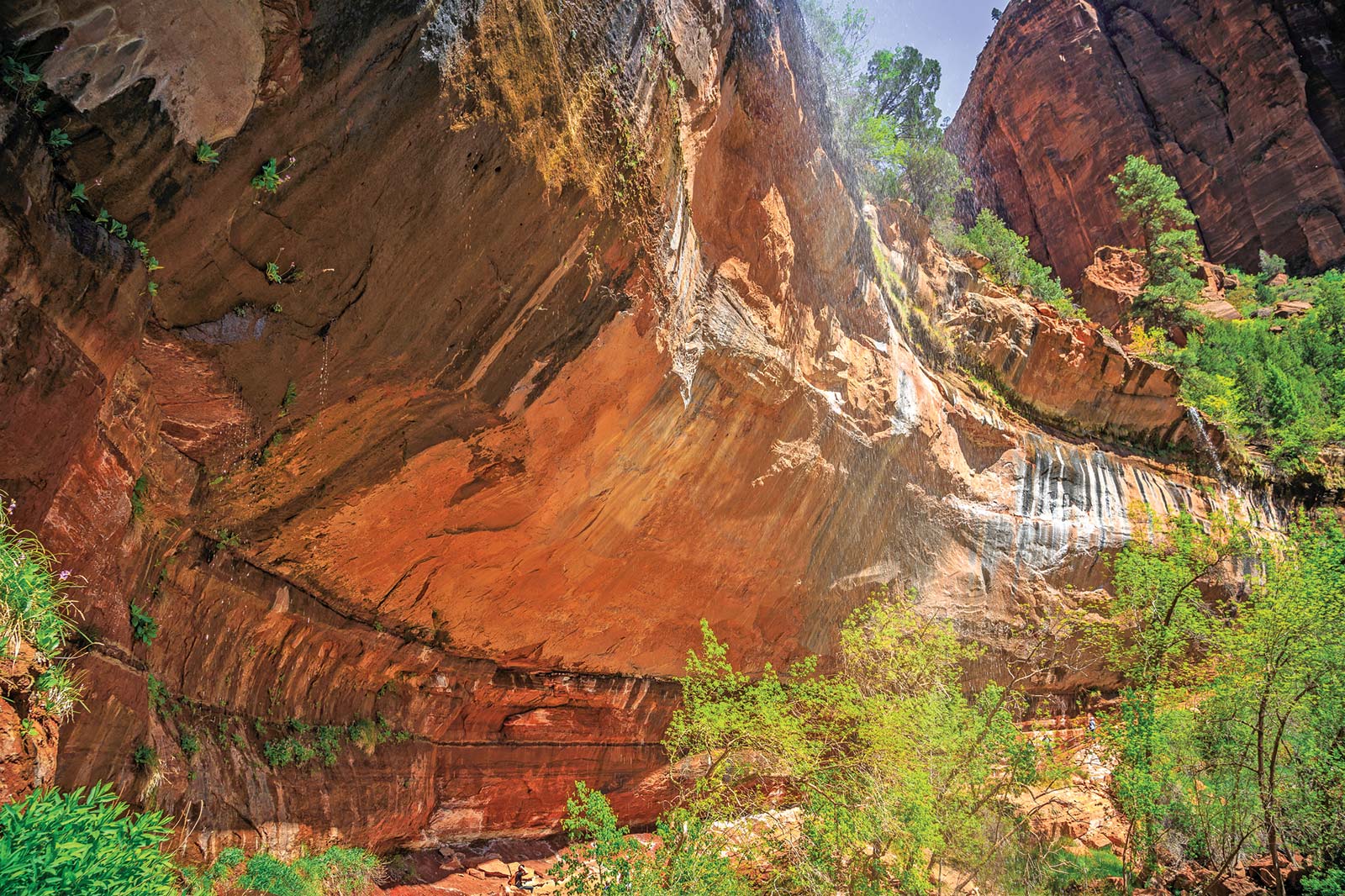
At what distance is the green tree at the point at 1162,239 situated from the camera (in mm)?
31250

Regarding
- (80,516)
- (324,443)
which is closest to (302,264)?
(324,443)

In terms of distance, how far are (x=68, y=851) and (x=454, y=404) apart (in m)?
5.62

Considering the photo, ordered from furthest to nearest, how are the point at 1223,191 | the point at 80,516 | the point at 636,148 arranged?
the point at 1223,191, the point at 636,148, the point at 80,516

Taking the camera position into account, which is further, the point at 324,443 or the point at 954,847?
the point at 954,847

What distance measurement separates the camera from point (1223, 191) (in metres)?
40.6

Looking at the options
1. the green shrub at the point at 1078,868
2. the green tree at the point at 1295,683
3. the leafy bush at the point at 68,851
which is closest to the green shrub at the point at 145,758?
the leafy bush at the point at 68,851

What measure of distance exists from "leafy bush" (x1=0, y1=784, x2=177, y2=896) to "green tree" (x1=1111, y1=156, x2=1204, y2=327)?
36.5 metres

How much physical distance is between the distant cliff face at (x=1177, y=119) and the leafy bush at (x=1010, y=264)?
1342cm

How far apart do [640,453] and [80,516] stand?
6863mm

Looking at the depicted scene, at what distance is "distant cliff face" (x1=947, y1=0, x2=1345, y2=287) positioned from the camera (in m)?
38.6

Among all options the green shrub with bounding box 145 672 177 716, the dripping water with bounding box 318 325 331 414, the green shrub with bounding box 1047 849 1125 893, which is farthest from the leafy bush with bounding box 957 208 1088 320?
the green shrub with bounding box 145 672 177 716

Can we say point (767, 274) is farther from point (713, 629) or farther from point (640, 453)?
→ point (713, 629)

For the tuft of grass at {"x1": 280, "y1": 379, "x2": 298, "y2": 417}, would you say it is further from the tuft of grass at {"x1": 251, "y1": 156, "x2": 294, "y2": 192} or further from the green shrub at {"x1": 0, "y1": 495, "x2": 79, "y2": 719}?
the green shrub at {"x1": 0, "y1": 495, "x2": 79, "y2": 719}

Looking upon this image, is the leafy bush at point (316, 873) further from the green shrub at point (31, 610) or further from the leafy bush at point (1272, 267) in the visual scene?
the leafy bush at point (1272, 267)
